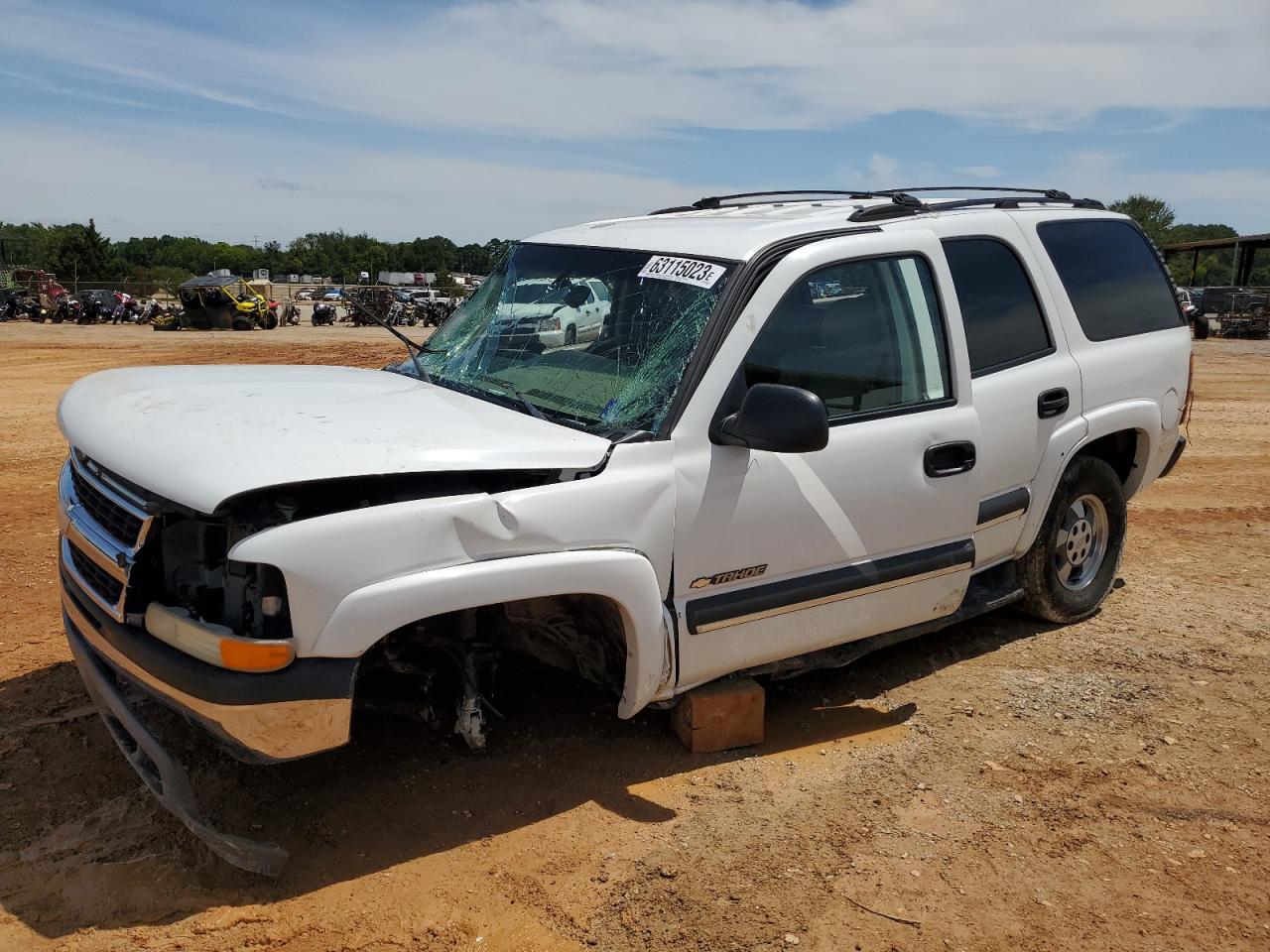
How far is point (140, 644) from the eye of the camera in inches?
119

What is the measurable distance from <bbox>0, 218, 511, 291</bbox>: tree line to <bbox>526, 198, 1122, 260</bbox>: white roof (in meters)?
71.6

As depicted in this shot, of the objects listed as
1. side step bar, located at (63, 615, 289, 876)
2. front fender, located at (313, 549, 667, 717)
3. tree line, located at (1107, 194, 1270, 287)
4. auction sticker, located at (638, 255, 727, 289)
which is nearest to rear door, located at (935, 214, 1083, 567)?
auction sticker, located at (638, 255, 727, 289)

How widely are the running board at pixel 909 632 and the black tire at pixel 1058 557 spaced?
14 centimetres

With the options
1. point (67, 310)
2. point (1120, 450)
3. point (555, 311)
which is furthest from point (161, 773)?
point (67, 310)

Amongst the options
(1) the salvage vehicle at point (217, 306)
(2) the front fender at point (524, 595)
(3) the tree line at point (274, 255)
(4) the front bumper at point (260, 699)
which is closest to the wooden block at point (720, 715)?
(2) the front fender at point (524, 595)

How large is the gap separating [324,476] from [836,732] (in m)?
2.33

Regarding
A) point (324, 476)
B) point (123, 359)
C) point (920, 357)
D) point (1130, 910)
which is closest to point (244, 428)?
point (324, 476)

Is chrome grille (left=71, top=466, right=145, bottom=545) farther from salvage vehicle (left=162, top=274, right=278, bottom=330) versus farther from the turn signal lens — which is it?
salvage vehicle (left=162, top=274, right=278, bottom=330)

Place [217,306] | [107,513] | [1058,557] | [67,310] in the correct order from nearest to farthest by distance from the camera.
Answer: [107,513]
[1058,557]
[217,306]
[67,310]

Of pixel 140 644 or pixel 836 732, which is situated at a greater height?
pixel 140 644

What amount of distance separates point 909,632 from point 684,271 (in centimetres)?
175

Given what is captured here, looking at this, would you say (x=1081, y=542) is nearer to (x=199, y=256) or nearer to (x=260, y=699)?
(x=260, y=699)

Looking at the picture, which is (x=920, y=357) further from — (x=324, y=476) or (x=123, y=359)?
(x=123, y=359)

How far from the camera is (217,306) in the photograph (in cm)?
3272
